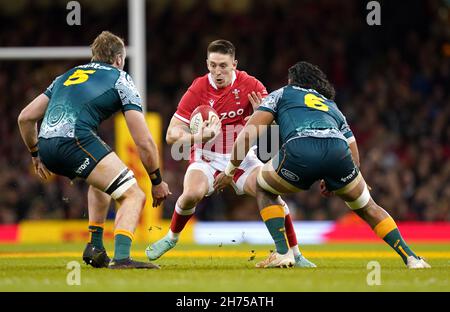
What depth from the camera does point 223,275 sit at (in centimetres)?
785

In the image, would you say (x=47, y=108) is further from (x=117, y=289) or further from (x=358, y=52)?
(x=358, y=52)

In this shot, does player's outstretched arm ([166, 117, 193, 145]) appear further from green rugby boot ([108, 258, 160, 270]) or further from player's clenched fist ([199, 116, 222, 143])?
green rugby boot ([108, 258, 160, 270])

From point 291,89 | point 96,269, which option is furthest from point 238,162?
point 96,269

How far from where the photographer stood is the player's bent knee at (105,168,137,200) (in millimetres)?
8141

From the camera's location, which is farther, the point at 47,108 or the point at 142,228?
the point at 142,228

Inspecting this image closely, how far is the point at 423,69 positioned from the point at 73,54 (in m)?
7.88

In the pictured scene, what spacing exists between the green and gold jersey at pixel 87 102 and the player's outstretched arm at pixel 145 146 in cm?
9

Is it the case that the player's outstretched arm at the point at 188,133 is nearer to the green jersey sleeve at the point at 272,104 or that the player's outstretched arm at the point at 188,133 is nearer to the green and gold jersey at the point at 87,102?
the green jersey sleeve at the point at 272,104

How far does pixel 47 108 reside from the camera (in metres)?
8.49

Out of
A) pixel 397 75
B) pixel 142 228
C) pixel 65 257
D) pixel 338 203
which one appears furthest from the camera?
pixel 397 75

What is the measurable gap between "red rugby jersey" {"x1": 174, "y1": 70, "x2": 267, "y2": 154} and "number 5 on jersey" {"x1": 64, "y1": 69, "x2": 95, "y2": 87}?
5.31 ft

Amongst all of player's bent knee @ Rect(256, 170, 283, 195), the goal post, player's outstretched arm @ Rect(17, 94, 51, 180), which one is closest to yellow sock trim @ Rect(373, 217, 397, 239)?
player's bent knee @ Rect(256, 170, 283, 195)

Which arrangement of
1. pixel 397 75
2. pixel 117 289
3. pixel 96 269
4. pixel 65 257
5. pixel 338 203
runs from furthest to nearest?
pixel 397 75 < pixel 338 203 < pixel 65 257 < pixel 96 269 < pixel 117 289

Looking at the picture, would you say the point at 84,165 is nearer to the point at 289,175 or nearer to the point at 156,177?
the point at 156,177
